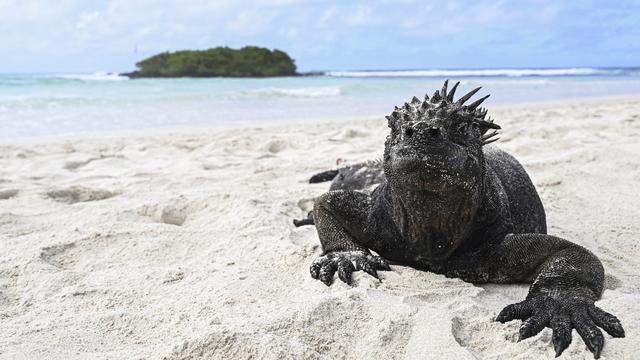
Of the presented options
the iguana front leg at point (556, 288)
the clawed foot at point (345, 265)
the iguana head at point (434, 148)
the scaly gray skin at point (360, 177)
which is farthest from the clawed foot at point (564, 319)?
the scaly gray skin at point (360, 177)

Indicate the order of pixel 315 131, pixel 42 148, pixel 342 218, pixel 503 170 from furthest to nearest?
pixel 315 131 < pixel 42 148 < pixel 503 170 < pixel 342 218

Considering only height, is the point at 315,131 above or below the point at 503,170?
below

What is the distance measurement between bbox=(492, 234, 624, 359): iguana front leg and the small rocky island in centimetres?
4913

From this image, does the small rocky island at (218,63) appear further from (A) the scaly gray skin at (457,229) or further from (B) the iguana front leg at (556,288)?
(B) the iguana front leg at (556,288)

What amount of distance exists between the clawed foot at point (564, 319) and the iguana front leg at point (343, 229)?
725 mm

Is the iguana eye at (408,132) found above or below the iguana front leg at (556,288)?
above

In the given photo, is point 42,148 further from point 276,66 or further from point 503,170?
point 276,66

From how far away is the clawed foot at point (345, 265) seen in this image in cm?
275

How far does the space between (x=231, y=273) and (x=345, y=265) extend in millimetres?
592

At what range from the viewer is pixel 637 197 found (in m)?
4.46

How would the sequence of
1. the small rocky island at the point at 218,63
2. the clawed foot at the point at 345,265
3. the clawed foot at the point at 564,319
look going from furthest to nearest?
the small rocky island at the point at 218,63 < the clawed foot at the point at 345,265 < the clawed foot at the point at 564,319

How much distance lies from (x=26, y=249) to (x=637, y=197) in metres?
4.13

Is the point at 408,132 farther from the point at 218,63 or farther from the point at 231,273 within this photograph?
the point at 218,63

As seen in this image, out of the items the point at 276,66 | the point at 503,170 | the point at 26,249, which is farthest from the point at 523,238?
the point at 276,66
